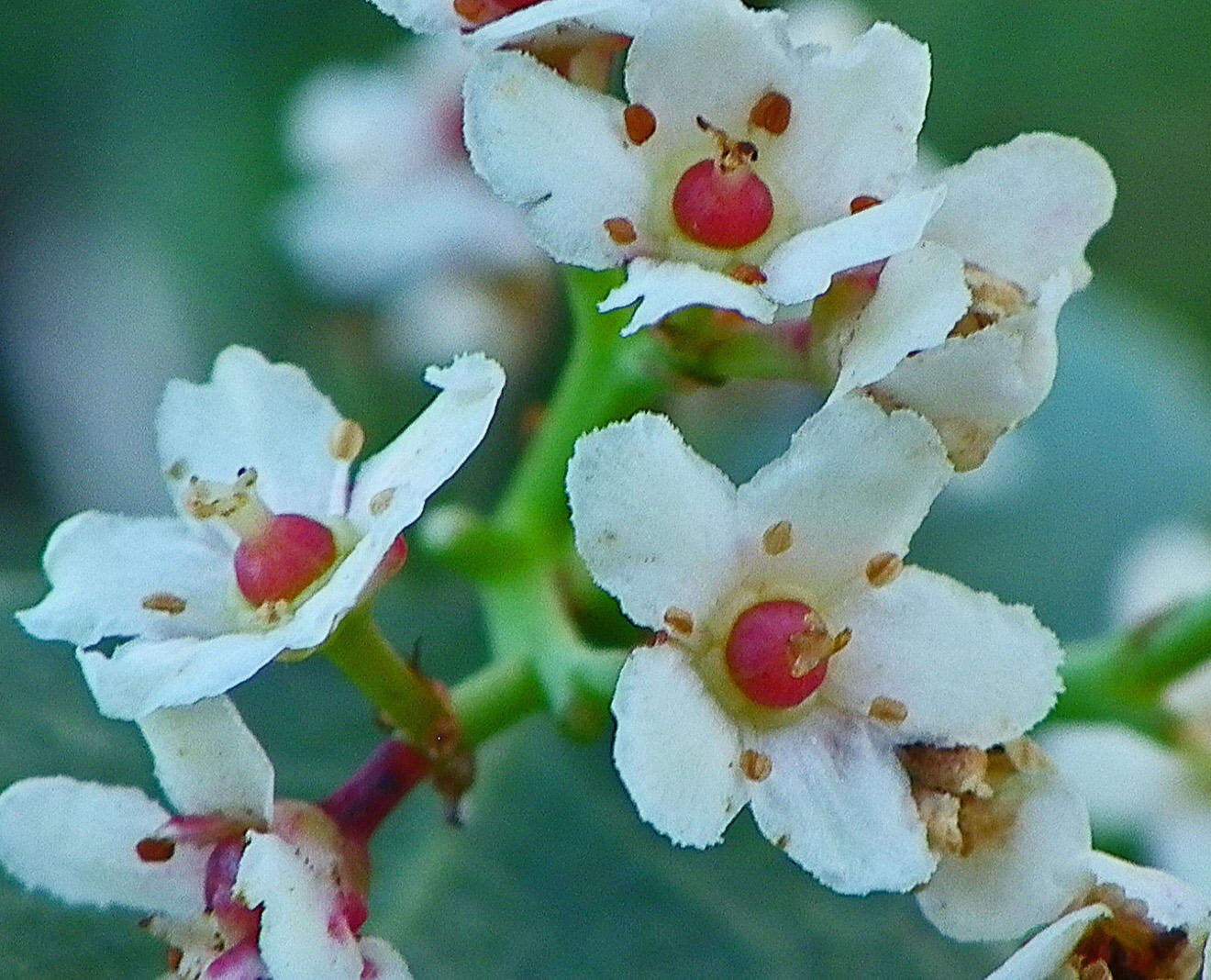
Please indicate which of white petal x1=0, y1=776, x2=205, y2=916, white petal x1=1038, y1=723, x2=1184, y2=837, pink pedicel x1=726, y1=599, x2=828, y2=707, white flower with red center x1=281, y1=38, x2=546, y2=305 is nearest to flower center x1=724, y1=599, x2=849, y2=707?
pink pedicel x1=726, y1=599, x2=828, y2=707

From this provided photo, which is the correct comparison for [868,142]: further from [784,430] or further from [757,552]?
[784,430]

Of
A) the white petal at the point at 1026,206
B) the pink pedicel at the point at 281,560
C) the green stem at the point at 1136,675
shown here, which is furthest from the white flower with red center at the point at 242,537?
the green stem at the point at 1136,675

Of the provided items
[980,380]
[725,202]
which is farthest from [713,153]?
[980,380]

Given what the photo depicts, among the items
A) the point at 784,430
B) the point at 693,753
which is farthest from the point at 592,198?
the point at 784,430

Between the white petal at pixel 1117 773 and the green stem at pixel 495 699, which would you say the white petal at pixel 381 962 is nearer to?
the green stem at pixel 495 699

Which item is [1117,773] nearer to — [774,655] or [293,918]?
[774,655]
